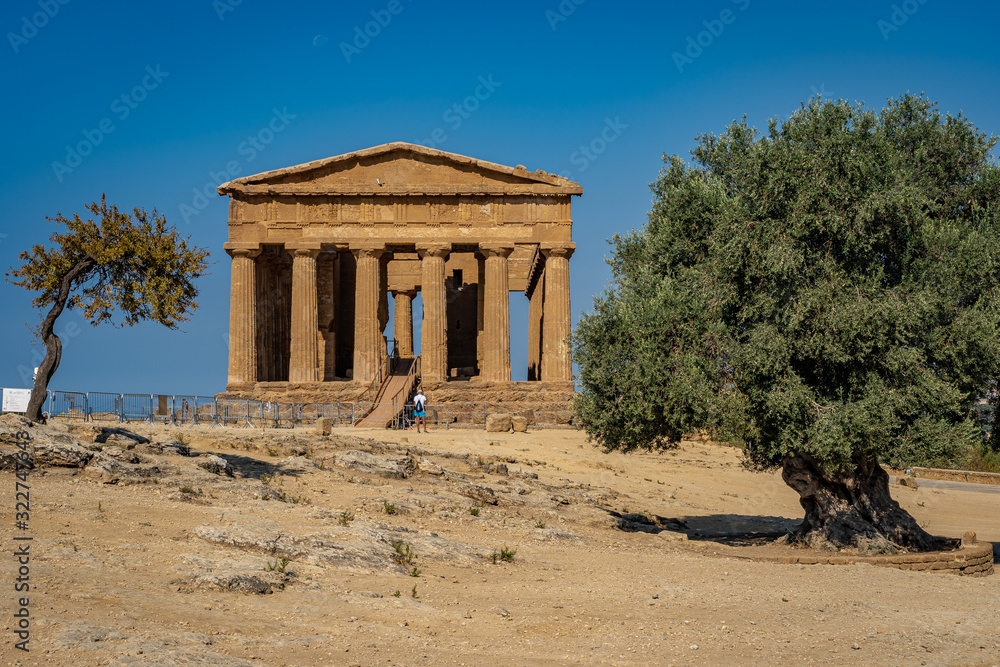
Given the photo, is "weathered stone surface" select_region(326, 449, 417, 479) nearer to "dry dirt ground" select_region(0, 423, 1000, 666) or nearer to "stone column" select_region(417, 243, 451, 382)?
"dry dirt ground" select_region(0, 423, 1000, 666)

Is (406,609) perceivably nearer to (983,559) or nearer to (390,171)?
(983,559)

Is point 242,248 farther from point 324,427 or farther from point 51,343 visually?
point 51,343

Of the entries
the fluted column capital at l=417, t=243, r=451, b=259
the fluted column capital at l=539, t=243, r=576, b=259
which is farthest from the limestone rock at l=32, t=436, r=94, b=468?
the fluted column capital at l=539, t=243, r=576, b=259

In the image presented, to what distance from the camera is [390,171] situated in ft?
149

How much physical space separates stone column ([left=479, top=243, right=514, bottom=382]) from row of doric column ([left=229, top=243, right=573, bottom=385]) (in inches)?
1.8

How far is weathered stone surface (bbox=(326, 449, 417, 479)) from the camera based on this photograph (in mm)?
22125

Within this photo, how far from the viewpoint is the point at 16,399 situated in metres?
22.4

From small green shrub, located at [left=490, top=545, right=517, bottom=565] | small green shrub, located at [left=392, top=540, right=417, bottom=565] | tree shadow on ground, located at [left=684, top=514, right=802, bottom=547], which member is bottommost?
tree shadow on ground, located at [left=684, top=514, right=802, bottom=547]

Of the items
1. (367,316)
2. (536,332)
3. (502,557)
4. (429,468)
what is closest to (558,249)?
(536,332)

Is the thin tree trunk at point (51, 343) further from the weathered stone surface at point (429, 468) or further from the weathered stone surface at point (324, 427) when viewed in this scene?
the weathered stone surface at point (324, 427)

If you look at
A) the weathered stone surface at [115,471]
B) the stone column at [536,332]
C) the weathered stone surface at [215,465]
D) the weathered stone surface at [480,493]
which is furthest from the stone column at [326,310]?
the weathered stone surface at [115,471]

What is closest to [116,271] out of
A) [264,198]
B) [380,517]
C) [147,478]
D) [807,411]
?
[147,478]

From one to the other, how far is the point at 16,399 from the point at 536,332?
1228 inches

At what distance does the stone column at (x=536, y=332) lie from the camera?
49.7m
